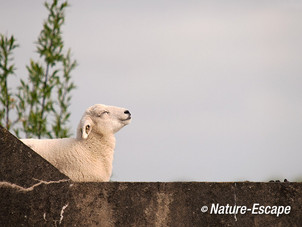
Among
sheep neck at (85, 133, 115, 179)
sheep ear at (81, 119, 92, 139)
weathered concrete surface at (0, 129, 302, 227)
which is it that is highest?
sheep ear at (81, 119, 92, 139)

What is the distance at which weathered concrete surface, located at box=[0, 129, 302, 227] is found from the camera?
6.29m

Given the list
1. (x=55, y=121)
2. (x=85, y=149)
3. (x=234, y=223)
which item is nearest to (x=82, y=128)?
(x=85, y=149)

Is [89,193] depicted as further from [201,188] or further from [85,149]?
[85,149]

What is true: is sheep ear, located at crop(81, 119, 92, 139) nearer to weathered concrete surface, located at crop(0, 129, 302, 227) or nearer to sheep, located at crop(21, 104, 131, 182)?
sheep, located at crop(21, 104, 131, 182)

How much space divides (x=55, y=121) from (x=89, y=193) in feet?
18.3

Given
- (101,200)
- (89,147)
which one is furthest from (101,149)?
(101,200)

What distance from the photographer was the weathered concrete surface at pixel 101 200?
6.29 metres

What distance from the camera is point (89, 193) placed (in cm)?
633

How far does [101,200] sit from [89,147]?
168 cm

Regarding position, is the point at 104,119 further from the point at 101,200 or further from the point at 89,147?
the point at 101,200

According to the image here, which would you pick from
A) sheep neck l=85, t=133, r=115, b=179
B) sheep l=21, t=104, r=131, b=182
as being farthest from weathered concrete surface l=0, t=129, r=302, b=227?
sheep neck l=85, t=133, r=115, b=179

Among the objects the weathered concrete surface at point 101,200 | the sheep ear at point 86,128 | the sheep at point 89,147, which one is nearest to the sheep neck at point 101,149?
the sheep at point 89,147

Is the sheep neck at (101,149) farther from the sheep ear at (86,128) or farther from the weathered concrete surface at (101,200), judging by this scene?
the weathered concrete surface at (101,200)

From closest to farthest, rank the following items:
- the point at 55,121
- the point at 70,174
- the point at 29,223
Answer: the point at 29,223 < the point at 70,174 < the point at 55,121
